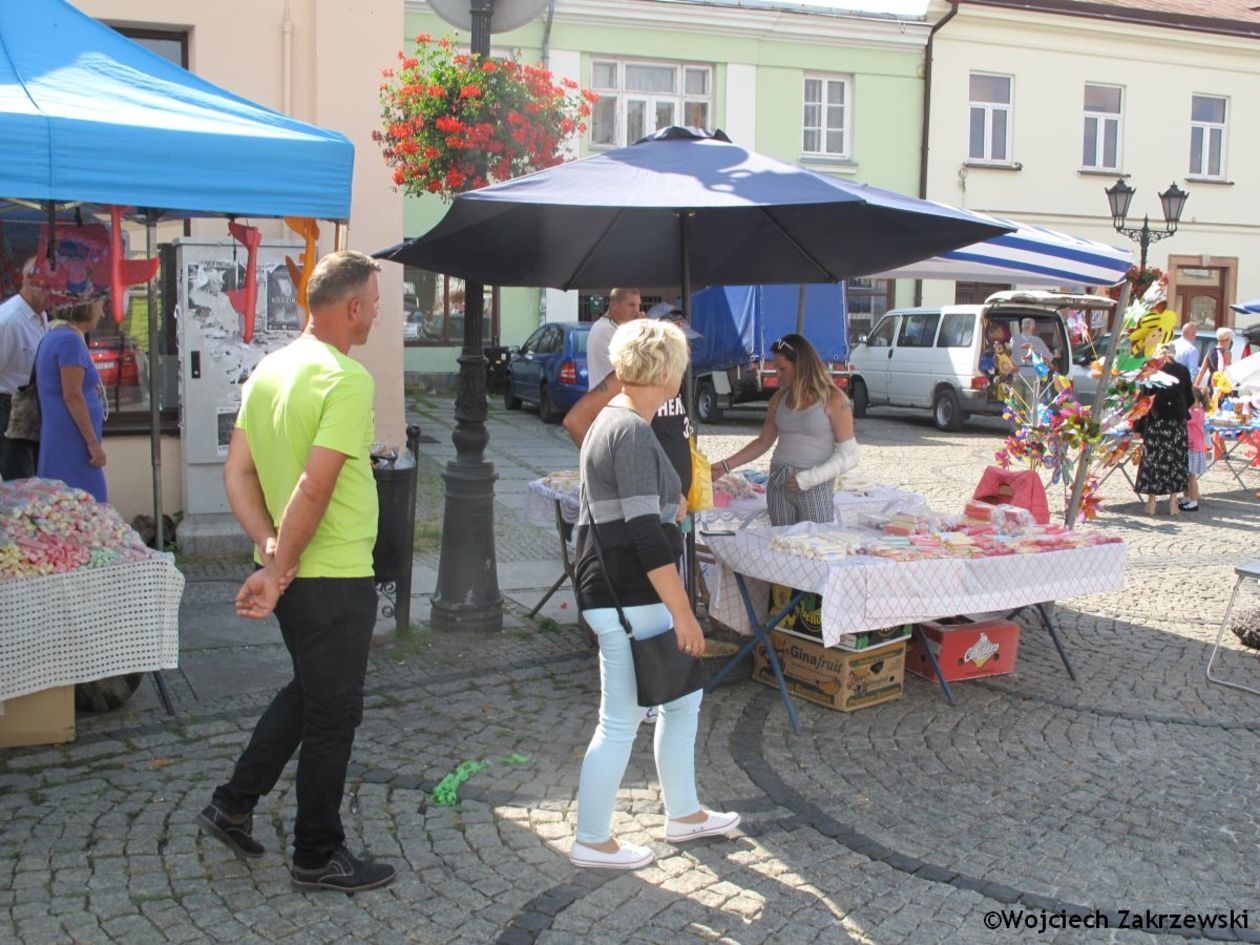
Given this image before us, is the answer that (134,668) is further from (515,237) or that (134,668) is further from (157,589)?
(515,237)

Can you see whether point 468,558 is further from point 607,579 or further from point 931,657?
point 607,579

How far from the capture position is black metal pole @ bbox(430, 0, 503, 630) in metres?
6.67

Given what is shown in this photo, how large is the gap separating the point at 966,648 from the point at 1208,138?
80.1 ft

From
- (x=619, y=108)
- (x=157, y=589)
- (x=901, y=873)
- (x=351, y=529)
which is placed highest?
(x=619, y=108)

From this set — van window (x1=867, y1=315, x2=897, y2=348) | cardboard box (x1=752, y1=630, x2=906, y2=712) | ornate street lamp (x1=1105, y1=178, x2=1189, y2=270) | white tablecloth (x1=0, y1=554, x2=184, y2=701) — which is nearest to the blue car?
van window (x1=867, y1=315, x2=897, y2=348)

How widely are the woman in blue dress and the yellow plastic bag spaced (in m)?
3.13

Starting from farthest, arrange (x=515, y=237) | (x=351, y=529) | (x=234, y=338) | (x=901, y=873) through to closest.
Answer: (x=234, y=338)
(x=515, y=237)
(x=901, y=873)
(x=351, y=529)

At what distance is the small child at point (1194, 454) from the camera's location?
38.4 ft

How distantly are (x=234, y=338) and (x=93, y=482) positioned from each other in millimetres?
2333

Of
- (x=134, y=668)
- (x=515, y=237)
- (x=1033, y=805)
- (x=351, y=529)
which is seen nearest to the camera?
(x=351, y=529)

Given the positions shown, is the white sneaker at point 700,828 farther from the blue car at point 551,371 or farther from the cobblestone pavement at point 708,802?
the blue car at point 551,371

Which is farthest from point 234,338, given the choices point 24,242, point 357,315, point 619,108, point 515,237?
point 619,108

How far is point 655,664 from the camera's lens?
3717mm

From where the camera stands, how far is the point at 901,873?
156 inches
